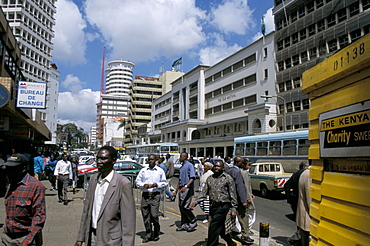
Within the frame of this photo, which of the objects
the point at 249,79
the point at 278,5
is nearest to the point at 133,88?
the point at 249,79

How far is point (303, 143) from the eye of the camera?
18188 millimetres

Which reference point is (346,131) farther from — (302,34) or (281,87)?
(281,87)

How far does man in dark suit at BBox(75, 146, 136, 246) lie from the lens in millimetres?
3279

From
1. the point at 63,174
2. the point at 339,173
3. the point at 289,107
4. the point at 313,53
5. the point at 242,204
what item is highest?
the point at 313,53

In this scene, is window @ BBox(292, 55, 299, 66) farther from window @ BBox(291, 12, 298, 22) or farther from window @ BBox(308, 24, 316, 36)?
window @ BBox(291, 12, 298, 22)

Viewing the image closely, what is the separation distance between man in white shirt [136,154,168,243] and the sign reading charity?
873 centimetres

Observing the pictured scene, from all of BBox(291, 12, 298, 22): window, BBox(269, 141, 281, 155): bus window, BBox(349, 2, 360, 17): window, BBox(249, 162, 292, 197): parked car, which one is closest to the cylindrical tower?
BBox(291, 12, 298, 22): window

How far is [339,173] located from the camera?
293cm

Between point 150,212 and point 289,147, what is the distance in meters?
14.2

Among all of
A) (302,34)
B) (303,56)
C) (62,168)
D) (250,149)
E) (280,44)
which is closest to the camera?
(62,168)

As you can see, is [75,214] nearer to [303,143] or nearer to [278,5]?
[303,143]

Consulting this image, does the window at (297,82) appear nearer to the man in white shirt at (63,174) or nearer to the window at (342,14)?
the window at (342,14)

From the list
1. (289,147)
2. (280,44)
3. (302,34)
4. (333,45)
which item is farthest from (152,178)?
(280,44)

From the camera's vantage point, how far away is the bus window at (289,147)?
18.8m
